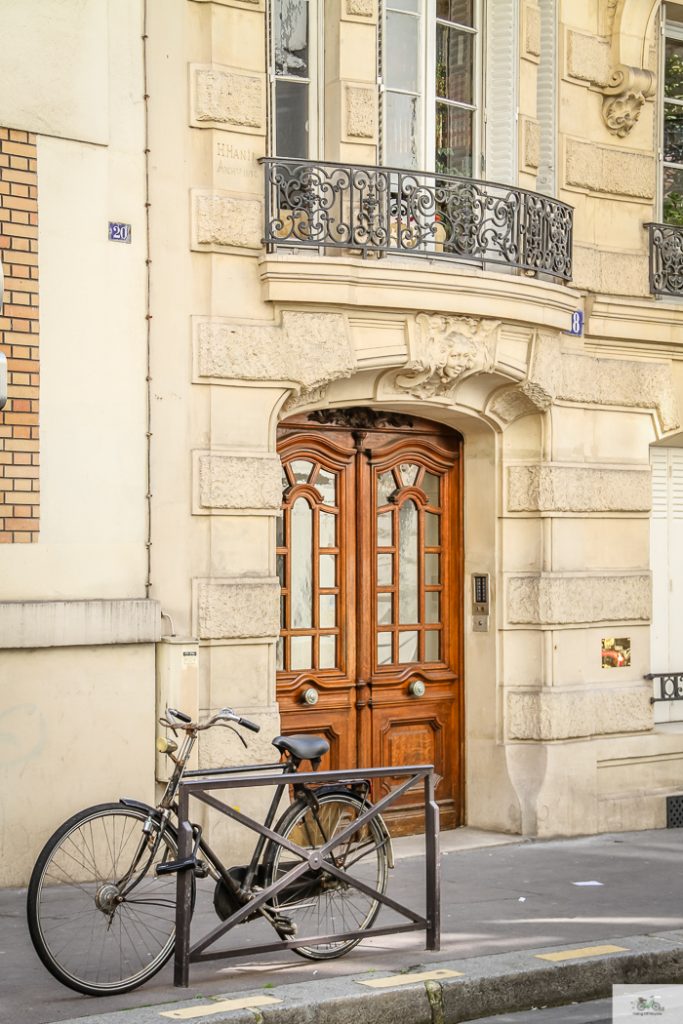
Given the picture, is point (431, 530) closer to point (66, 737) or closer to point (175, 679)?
point (175, 679)

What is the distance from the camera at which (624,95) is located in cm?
1130

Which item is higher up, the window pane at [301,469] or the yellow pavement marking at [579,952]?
the window pane at [301,469]

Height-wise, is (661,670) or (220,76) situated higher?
→ (220,76)

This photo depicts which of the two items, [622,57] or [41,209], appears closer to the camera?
[41,209]

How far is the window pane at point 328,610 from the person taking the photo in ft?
34.1

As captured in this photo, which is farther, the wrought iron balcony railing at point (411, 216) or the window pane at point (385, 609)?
the window pane at point (385, 609)

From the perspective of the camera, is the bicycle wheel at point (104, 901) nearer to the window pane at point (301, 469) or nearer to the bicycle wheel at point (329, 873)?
the bicycle wheel at point (329, 873)

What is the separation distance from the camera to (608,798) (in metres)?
11.1

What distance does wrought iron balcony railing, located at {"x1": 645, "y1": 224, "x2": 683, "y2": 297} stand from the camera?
11.6m

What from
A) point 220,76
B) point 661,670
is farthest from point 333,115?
point 661,670

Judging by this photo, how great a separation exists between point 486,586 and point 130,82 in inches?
172

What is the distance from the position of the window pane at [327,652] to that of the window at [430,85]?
333 centimetres

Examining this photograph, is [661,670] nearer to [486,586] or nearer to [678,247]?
[486,586]

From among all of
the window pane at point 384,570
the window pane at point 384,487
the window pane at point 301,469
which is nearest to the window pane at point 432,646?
the window pane at point 384,570
